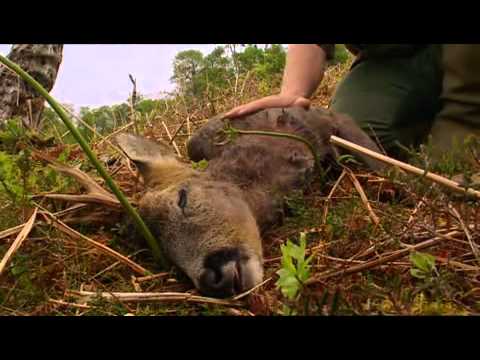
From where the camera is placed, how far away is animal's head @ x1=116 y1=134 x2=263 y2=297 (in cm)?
261

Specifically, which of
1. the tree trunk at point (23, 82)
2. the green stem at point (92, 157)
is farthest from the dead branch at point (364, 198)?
the tree trunk at point (23, 82)

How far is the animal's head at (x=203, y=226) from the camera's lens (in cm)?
261

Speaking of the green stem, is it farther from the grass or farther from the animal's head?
the grass

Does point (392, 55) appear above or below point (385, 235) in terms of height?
above

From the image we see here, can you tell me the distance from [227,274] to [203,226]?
365mm

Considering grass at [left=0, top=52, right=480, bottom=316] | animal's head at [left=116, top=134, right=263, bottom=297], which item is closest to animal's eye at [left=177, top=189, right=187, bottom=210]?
animal's head at [left=116, top=134, right=263, bottom=297]

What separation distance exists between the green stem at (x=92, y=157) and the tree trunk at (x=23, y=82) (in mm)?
3406

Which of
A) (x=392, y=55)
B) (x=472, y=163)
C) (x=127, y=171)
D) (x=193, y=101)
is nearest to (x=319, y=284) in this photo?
(x=472, y=163)

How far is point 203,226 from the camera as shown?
2863 mm

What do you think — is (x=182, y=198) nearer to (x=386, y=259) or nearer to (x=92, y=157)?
(x=92, y=157)

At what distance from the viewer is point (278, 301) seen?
2.42 metres
